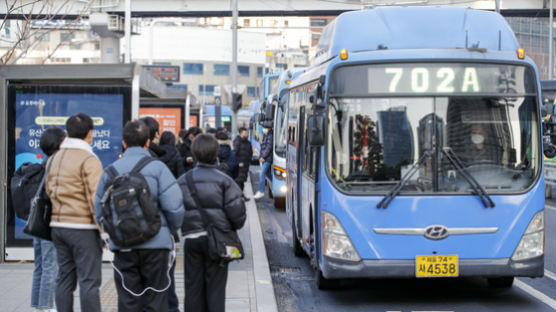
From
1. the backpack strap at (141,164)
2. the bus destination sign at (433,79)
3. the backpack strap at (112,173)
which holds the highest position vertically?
the bus destination sign at (433,79)

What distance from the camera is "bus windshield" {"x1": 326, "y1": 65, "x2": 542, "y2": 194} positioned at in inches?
314

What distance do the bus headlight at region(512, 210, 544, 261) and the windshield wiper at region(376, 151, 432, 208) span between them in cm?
125

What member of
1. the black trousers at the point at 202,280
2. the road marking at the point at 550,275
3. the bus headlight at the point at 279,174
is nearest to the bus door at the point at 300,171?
the road marking at the point at 550,275

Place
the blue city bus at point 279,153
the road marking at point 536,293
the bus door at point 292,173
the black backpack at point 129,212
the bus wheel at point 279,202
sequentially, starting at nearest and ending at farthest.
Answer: the black backpack at point 129,212, the road marking at point 536,293, the bus door at point 292,173, the blue city bus at point 279,153, the bus wheel at point 279,202

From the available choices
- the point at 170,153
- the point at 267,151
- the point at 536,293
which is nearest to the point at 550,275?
the point at 536,293

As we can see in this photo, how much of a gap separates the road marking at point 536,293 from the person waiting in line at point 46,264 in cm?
486

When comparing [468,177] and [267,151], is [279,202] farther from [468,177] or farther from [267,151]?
[468,177]

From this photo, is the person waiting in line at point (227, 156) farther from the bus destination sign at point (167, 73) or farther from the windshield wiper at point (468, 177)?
the bus destination sign at point (167, 73)

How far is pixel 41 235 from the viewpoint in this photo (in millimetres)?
6184

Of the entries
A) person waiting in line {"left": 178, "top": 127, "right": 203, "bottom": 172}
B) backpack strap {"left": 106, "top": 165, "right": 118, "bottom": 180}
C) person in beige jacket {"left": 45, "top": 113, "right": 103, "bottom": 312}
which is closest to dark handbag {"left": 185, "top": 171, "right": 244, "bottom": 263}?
backpack strap {"left": 106, "top": 165, "right": 118, "bottom": 180}

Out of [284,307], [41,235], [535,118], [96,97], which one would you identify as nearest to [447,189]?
[535,118]

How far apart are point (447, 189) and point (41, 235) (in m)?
3.89

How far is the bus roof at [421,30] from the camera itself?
866 cm

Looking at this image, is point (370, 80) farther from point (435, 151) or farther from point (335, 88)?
point (435, 151)
